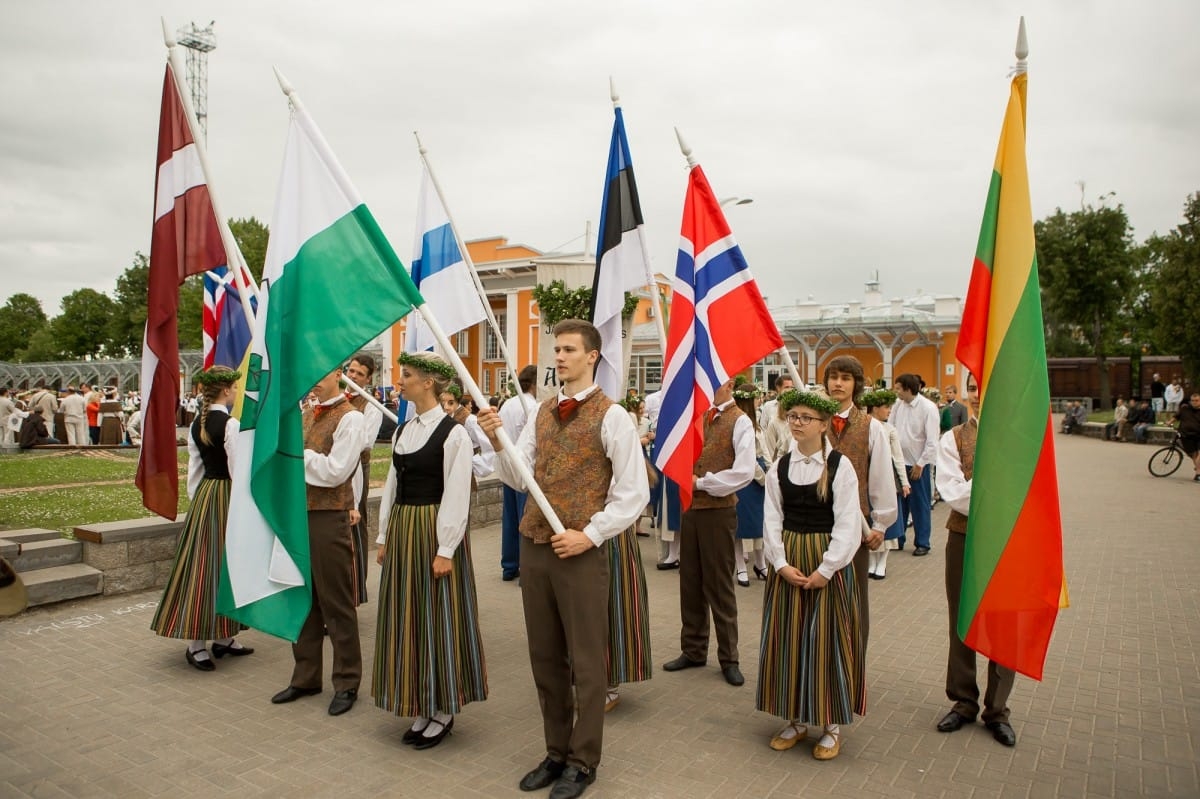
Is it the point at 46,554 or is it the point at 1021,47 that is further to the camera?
the point at 46,554

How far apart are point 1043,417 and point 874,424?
1045 mm

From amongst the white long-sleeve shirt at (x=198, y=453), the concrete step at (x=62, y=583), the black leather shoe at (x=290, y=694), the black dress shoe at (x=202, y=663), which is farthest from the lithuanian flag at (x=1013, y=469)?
the concrete step at (x=62, y=583)

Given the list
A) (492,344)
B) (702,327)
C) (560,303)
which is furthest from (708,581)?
(492,344)

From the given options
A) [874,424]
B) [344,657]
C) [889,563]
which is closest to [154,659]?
[344,657]

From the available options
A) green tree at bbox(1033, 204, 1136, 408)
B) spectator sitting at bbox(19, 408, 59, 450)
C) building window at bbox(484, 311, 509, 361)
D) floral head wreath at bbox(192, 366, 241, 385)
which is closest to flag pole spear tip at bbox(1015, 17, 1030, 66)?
floral head wreath at bbox(192, 366, 241, 385)

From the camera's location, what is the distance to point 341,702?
183 inches

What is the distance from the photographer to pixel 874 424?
469 centimetres

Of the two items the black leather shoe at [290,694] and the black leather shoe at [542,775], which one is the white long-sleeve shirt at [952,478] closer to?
the black leather shoe at [542,775]

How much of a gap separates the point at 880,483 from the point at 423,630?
273 centimetres

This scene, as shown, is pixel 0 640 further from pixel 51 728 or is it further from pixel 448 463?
pixel 448 463

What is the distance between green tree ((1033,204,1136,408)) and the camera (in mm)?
38031

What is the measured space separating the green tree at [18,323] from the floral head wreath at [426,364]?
98528 mm

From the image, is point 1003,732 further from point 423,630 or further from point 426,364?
point 426,364

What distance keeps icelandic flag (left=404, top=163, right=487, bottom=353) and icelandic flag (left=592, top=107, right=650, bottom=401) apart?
1327 mm
